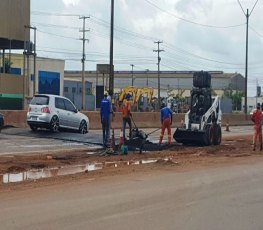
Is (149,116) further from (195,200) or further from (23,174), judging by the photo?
(195,200)

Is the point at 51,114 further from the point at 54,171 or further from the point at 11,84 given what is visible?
the point at 11,84

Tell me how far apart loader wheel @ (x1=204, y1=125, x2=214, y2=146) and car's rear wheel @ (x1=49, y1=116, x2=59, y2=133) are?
659 cm

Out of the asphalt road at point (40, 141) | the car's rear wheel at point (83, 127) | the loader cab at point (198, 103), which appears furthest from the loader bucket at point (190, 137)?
the car's rear wheel at point (83, 127)

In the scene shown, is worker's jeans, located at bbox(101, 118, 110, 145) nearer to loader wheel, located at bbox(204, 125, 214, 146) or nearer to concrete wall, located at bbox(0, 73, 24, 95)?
loader wheel, located at bbox(204, 125, 214, 146)

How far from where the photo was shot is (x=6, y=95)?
2068 inches

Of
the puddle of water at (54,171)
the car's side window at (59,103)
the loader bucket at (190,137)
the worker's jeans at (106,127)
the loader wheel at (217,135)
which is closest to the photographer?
the puddle of water at (54,171)

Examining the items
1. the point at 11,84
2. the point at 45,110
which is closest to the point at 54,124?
the point at 45,110

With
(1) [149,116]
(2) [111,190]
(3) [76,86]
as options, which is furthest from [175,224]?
(3) [76,86]

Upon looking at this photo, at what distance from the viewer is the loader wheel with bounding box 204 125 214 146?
24125 mm

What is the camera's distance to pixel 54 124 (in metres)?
25.9

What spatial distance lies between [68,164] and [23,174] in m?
2.25

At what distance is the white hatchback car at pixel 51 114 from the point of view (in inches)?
1009

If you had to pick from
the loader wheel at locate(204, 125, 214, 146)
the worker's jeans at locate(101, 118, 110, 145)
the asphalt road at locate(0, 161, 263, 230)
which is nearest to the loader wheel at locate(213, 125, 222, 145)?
the loader wheel at locate(204, 125, 214, 146)

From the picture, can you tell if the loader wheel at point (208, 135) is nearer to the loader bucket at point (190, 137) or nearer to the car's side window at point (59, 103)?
the loader bucket at point (190, 137)
